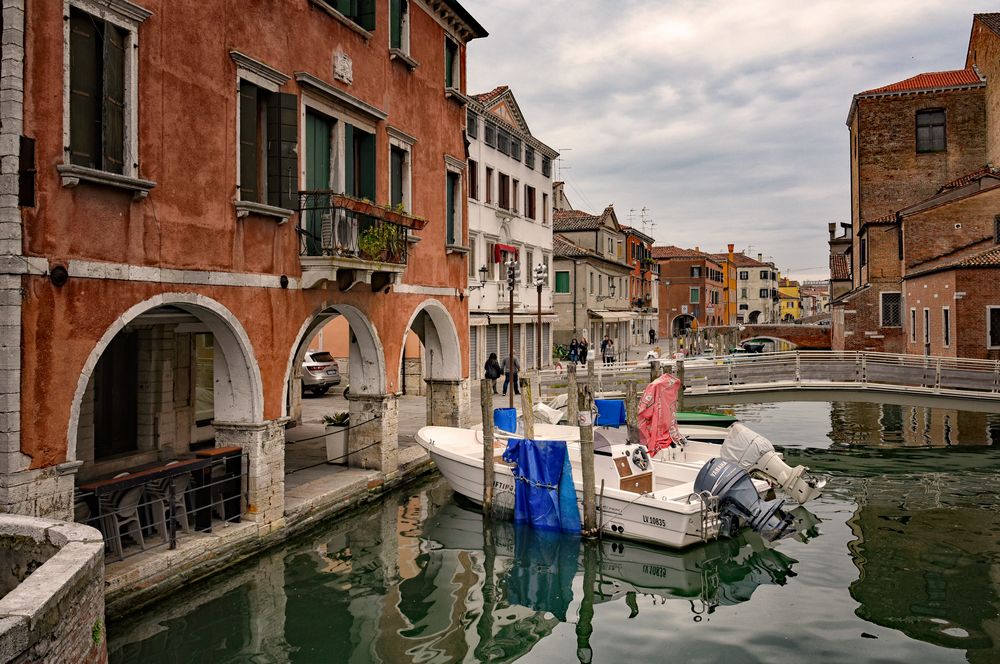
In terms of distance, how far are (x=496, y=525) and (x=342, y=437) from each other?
344cm

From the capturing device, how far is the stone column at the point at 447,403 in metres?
17.8

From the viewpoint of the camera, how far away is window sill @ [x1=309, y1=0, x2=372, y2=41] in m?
12.6

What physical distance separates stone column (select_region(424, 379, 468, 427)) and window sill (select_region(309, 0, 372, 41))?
752cm

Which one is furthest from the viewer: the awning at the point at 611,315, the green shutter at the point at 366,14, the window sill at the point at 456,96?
the awning at the point at 611,315

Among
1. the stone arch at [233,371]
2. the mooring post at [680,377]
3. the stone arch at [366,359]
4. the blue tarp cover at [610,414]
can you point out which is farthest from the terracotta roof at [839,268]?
the stone arch at [233,371]

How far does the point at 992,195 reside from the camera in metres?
29.4

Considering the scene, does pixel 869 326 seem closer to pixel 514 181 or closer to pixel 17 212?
pixel 514 181

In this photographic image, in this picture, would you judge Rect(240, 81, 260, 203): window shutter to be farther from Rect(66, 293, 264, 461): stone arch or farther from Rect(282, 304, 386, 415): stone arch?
Rect(282, 304, 386, 415): stone arch

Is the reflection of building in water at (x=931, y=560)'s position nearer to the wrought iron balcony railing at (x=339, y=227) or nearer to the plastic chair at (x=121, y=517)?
the wrought iron balcony railing at (x=339, y=227)

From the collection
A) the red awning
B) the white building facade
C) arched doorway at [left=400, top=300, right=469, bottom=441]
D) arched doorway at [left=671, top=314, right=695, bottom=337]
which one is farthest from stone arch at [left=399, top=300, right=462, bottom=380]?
arched doorway at [left=671, top=314, right=695, bottom=337]

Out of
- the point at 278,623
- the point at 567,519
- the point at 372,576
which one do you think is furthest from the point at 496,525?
the point at 278,623

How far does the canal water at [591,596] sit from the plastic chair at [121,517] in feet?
2.94

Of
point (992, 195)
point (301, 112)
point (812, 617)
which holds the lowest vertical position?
point (812, 617)

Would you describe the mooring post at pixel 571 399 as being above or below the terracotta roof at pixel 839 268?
below
